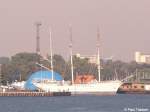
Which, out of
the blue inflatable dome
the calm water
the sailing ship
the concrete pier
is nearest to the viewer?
the calm water

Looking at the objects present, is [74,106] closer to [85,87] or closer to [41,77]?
[85,87]

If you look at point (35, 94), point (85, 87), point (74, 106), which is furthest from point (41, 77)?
point (74, 106)

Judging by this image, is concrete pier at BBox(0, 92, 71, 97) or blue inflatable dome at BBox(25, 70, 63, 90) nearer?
concrete pier at BBox(0, 92, 71, 97)

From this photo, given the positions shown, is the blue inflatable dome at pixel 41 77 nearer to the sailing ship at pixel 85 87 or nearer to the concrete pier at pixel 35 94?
the sailing ship at pixel 85 87

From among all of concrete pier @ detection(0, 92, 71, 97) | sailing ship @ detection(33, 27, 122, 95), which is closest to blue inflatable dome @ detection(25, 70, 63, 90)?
sailing ship @ detection(33, 27, 122, 95)

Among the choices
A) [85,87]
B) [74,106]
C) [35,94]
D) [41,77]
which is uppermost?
[41,77]

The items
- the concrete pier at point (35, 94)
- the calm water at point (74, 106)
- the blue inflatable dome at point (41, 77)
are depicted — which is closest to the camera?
the calm water at point (74, 106)

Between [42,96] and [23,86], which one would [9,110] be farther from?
[23,86]

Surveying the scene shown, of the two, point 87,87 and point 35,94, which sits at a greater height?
point 87,87

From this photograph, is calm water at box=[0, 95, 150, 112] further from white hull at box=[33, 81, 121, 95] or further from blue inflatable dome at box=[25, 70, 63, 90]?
blue inflatable dome at box=[25, 70, 63, 90]

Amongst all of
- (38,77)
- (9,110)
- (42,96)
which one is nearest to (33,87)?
(38,77)

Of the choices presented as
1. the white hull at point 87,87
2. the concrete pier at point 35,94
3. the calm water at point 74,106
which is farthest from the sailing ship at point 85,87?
the calm water at point 74,106

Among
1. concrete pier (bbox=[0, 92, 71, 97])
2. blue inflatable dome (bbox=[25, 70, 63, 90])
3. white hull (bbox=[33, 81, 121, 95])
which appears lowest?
concrete pier (bbox=[0, 92, 71, 97])

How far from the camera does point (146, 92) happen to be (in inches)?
7790
